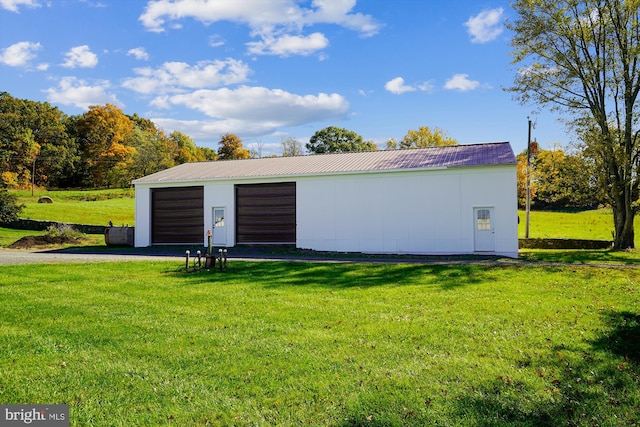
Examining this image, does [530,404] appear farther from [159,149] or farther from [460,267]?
[159,149]

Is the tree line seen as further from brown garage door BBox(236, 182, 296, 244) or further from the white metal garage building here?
brown garage door BBox(236, 182, 296, 244)

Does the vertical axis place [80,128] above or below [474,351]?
above

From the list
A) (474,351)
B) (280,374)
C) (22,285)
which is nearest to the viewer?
(280,374)

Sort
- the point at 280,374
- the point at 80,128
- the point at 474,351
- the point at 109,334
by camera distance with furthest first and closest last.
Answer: the point at 80,128 → the point at 109,334 → the point at 474,351 → the point at 280,374

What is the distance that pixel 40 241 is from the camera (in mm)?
22062

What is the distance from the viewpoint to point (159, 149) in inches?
2106

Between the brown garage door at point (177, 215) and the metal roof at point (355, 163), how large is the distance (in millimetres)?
762

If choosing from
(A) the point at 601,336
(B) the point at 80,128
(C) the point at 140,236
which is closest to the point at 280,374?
(A) the point at 601,336

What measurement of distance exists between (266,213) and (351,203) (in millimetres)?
4328

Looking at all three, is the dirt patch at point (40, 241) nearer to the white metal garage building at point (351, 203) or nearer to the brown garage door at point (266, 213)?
the white metal garage building at point (351, 203)

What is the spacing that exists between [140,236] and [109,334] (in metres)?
18.0

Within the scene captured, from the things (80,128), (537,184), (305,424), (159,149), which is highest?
(80,128)

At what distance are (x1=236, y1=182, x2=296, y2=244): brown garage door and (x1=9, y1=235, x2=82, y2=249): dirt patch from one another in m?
9.08

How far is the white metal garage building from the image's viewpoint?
17844 mm
